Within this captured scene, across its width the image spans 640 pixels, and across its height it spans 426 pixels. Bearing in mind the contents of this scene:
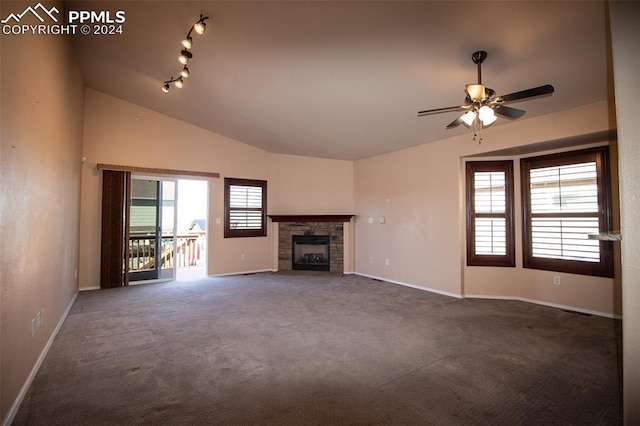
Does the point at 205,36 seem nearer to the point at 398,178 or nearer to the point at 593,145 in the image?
the point at 398,178

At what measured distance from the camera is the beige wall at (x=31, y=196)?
1898 millimetres

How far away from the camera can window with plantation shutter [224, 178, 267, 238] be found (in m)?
6.59

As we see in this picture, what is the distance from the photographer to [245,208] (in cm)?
682

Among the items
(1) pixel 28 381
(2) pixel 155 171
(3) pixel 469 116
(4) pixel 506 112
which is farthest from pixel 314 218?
(1) pixel 28 381

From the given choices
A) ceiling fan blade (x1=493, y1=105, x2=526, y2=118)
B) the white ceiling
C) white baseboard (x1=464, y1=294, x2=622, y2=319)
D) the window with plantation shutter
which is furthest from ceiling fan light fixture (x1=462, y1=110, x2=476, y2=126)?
the window with plantation shutter

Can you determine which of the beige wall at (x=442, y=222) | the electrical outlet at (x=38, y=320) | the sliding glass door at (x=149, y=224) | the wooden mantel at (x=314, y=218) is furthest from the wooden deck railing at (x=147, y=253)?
the beige wall at (x=442, y=222)

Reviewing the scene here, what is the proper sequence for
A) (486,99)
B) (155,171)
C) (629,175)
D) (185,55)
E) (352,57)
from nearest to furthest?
(629,175) → (486,99) → (352,57) → (185,55) → (155,171)

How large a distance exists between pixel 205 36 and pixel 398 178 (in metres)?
4.14

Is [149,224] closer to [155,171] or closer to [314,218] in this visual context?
[155,171]

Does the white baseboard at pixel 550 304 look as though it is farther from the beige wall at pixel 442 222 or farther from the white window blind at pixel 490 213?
the white window blind at pixel 490 213

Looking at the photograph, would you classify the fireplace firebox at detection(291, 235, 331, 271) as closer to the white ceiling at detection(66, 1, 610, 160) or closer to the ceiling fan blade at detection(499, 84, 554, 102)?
the white ceiling at detection(66, 1, 610, 160)

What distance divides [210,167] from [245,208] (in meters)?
1.15

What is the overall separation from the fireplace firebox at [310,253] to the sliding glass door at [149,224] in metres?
2.59

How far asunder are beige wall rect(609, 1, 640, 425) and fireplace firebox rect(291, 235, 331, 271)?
19.9ft
